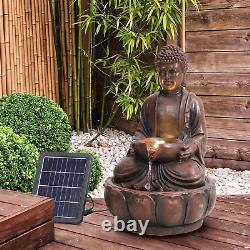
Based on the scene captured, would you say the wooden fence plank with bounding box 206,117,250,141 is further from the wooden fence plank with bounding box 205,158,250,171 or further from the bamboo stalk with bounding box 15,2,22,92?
the bamboo stalk with bounding box 15,2,22,92

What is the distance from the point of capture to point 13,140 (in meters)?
2.74

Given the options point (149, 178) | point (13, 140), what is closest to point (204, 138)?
point (149, 178)

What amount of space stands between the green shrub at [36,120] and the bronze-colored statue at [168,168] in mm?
1386

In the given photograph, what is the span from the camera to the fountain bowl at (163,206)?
193 cm

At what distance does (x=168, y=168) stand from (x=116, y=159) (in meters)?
2.24

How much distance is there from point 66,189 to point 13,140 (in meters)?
0.60

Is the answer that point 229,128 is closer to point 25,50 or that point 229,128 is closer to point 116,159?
point 116,159

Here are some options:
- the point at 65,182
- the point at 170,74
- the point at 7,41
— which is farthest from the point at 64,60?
the point at 170,74

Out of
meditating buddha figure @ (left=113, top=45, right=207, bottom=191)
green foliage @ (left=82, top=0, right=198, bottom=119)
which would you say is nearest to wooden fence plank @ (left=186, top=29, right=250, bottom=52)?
green foliage @ (left=82, top=0, right=198, bottom=119)

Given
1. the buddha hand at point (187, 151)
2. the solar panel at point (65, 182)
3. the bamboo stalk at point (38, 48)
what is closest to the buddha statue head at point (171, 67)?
the buddha hand at point (187, 151)

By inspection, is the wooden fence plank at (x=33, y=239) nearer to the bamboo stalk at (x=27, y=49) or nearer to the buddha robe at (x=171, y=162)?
the buddha robe at (x=171, y=162)

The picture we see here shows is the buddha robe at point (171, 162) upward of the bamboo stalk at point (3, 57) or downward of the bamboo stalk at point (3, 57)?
downward

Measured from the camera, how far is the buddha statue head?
207 centimetres

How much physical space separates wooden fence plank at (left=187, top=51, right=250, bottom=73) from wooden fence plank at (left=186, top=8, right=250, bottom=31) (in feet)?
0.74
